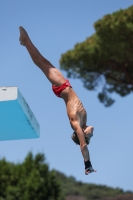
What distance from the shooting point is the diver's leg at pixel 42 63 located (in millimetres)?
4633

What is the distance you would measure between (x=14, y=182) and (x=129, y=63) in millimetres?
7818

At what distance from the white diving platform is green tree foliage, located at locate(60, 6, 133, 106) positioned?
11110mm

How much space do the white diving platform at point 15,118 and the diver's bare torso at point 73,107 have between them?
1.14 meters

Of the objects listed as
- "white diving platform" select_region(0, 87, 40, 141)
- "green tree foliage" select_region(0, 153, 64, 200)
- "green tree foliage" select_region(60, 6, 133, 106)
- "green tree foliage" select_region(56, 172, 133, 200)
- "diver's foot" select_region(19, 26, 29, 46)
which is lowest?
"white diving platform" select_region(0, 87, 40, 141)

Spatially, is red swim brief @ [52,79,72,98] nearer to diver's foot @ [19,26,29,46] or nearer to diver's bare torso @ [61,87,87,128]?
diver's bare torso @ [61,87,87,128]

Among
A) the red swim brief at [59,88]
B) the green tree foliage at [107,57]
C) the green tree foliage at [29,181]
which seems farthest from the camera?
the green tree foliage at [107,57]

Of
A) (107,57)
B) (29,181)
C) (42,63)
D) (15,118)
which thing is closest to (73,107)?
(42,63)

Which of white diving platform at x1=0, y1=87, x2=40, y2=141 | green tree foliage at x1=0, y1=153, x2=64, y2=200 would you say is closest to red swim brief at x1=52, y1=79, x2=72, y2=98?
white diving platform at x1=0, y1=87, x2=40, y2=141

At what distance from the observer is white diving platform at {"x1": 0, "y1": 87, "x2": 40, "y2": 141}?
5570mm

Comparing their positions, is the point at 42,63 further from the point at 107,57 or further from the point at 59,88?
the point at 107,57

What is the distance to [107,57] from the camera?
19.8 m

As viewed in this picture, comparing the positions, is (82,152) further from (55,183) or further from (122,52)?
(122,52)

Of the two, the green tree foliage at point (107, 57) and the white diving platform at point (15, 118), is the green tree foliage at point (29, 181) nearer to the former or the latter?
the green tree foliage at point (107, 57)

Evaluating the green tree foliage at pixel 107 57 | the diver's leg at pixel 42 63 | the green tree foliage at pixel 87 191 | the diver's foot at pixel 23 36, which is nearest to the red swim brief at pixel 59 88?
the diver's leg at pixel 42 63
